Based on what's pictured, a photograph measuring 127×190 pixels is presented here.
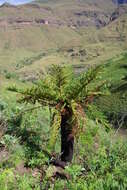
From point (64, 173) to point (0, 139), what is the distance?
1126 mm

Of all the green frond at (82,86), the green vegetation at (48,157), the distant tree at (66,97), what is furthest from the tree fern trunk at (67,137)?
the green frond at (82,86)

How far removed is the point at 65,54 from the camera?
177m

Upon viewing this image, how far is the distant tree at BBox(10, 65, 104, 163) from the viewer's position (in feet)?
15.9

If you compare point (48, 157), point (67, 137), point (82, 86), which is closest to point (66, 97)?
point (82, 86)

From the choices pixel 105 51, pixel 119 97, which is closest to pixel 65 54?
pixel 105 51

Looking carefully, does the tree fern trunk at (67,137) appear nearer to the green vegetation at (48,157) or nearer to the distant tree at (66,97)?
the distant tree at (66,97)

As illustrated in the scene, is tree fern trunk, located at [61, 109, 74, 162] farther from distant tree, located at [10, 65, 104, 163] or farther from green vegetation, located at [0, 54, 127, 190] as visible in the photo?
green vegetation, located at [0, 54, 127, 190]

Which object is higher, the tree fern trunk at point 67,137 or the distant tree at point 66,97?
the distant tree at point 66,97

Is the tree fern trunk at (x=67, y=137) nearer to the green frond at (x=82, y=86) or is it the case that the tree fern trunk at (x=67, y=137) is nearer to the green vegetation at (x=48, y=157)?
the green vegetation at (x=48, y=157)

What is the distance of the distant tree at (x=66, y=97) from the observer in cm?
485

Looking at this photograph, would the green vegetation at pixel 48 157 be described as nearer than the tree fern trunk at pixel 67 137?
Yes

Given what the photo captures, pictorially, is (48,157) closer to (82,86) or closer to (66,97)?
(66,97)

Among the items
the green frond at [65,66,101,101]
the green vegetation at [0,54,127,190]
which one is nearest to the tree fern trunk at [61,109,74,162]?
the green vegetation at [0,54,127,190]

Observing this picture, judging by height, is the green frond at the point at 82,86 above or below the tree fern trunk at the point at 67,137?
above
